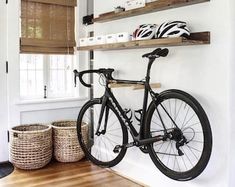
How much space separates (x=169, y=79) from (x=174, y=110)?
0.94ft

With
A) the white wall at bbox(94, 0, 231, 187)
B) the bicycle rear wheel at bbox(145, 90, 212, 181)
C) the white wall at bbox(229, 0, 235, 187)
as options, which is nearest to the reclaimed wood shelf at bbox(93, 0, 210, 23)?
the white wall at bbox(94, 0, 231, 187)

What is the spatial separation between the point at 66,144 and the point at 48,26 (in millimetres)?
1507

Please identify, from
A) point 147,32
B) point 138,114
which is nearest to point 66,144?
point 138,114

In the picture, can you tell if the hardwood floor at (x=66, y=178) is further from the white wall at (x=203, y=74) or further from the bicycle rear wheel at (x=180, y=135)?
the bicycle rear wheel at (x=180, y=135)

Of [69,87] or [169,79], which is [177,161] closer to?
[169,79]

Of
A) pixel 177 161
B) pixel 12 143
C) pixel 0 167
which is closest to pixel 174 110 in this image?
pixel 177 161

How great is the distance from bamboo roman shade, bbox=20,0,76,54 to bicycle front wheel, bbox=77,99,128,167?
0.96m

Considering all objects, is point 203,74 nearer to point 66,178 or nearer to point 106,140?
point 106,140

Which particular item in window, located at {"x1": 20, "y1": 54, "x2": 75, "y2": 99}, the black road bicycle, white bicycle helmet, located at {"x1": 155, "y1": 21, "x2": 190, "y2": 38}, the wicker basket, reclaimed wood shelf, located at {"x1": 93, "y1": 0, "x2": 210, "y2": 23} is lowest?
the wicker basket

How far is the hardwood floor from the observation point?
315 centimetres

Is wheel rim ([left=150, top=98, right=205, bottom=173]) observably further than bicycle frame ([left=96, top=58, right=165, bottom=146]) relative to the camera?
No

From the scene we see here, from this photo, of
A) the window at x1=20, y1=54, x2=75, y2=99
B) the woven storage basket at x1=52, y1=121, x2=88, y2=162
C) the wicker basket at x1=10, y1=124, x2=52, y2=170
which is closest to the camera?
the wicker basket at x1=10, y1=124, x2=52, y2=170

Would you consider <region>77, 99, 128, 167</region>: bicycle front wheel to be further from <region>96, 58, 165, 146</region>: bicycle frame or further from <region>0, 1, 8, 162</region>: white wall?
<region>0, 1, 8, 162</region>: white wall

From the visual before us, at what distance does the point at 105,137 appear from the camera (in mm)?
3766
